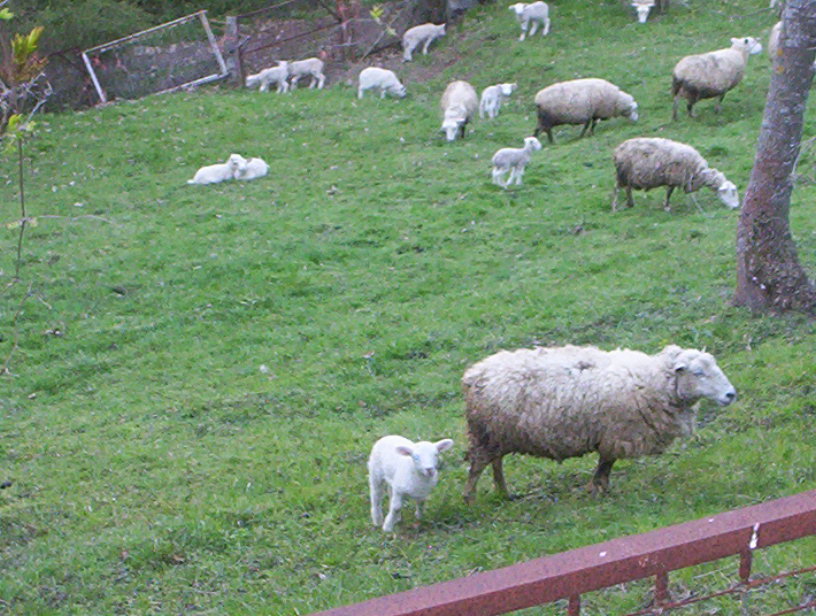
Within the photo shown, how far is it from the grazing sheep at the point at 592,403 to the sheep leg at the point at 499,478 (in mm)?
104

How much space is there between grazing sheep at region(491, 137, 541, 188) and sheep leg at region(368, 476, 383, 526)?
9096 mm

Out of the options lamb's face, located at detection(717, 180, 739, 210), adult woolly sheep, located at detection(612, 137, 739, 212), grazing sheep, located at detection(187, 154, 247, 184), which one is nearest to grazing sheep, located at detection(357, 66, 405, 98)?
grazing sheep, located at detection(187, 154, 247, 184)

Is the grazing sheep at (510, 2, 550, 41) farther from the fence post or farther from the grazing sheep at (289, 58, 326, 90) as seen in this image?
the fence post

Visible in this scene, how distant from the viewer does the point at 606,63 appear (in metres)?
21.2

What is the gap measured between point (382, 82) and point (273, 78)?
10.4 ft

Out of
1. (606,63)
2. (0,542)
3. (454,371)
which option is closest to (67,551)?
(0,542)

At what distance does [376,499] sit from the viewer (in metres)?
6.78

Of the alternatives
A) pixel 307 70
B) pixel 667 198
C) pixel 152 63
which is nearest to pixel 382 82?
pixel 307 70

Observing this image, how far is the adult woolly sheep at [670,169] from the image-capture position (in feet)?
44.0

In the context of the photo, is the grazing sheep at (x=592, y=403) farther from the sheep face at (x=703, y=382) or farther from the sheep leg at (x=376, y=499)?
the sheep leg at (x=376, y=499)

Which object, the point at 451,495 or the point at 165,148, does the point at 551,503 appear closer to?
the point at 451,495

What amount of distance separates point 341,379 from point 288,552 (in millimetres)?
3531

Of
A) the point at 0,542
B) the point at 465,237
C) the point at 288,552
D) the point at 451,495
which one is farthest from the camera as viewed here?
the point at 465,237

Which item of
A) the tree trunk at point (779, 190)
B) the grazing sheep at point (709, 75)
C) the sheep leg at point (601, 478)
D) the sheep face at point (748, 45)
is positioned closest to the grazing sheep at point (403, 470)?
the sheep leg at point (601, 478)
